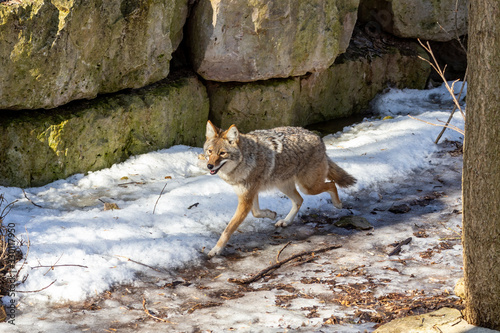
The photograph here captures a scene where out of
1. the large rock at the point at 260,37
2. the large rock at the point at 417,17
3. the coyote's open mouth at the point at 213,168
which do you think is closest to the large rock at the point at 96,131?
the large rock at the point at 260,37

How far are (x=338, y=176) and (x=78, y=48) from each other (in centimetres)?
412

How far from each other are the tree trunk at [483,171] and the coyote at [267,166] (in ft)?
9.28

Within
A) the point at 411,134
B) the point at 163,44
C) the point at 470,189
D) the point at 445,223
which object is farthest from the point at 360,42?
the point at 470,189

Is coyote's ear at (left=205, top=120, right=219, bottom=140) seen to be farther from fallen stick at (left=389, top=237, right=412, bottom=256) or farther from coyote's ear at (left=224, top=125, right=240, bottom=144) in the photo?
fallen stick at (left=389, top=237, right=412, bottom=256)

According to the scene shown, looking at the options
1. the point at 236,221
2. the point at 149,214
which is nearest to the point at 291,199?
the point at 236,221

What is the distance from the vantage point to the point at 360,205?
7.32 meters

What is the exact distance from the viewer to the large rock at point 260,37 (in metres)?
8.76

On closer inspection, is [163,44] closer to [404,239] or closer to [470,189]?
[404,239]

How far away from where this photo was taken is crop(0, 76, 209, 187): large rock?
7012 mm

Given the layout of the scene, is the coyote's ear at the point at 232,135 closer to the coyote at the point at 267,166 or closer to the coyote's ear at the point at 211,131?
the coyote at the point at 267,166

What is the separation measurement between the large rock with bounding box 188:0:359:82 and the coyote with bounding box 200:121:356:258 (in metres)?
2.76

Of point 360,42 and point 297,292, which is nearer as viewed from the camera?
point 297,292

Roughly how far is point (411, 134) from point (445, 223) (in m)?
3.63

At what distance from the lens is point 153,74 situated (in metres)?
8.32
